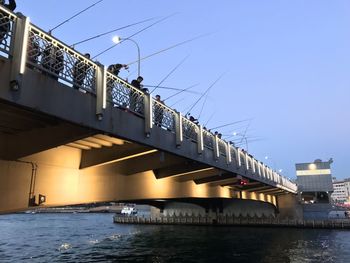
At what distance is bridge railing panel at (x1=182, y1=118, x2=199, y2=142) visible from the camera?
17.1 metres

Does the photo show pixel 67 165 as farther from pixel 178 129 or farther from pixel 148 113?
pixel 178 129

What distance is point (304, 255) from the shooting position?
31.3 metres

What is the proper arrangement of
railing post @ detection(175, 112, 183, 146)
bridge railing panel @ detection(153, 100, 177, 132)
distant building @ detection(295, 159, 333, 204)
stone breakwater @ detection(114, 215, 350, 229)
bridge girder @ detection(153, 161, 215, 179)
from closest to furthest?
bridge railing panel @ detection(153, 100, 177, 132), railing post @ detection(175, 112, 183, 146), bridge girder @ detection(153, 161, 215, 179), stone breakwater @ detection(114, 215, 350, 229), distant building @ detection(295, 159, 333, 204)

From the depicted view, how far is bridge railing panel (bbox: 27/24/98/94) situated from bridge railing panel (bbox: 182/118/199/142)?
24.1ft

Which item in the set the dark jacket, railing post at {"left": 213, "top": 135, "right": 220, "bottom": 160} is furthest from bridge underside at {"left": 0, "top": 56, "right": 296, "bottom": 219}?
railing post at {"left": 213, "top": 135, "right": 220, "bottom": 160}

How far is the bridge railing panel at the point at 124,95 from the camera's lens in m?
11.2

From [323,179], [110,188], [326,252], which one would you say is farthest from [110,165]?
[323,179]

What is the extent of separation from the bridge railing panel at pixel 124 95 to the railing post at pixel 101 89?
0.37 meters

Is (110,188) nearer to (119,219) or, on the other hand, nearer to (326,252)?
(326,252)

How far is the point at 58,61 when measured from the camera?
8.99 meters

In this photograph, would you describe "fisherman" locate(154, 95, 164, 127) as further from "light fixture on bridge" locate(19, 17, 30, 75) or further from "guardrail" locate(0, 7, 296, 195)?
"light fixture on bridge" locate(19, 17, 30, 75)

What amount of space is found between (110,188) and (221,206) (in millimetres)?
56627

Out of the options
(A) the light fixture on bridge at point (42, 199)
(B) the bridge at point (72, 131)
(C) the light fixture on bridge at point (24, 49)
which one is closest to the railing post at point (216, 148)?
(B) the bridge at point (72, 131)

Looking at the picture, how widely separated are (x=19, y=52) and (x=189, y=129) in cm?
1109
